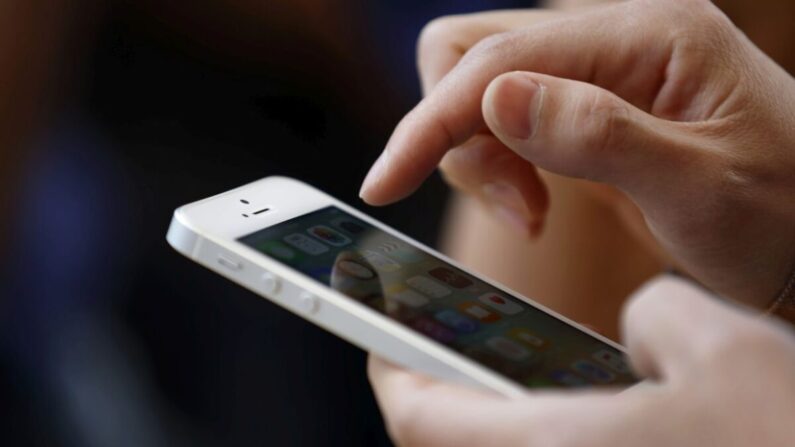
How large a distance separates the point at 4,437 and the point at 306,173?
460 mm

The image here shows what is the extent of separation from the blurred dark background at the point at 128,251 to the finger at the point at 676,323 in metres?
0.73

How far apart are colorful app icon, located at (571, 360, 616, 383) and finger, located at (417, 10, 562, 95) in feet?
1.13

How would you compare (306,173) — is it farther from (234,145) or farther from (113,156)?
(113,156)

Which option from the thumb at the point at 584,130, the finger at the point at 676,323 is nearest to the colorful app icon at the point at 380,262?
the thumb at the point at 584,130

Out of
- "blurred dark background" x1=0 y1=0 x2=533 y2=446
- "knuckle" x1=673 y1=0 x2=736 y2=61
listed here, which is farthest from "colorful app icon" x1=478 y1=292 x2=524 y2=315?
"blurred dark background" x1=0 y1=0 x2=533 y2=446

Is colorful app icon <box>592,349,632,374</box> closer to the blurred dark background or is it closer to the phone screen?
the phone screen

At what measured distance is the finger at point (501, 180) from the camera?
2.58 feet

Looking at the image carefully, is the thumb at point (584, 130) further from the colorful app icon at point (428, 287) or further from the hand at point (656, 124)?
the colorful app icon at point (428, 287)

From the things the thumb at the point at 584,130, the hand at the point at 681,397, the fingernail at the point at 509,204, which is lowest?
the fingernail at the point at 509,204

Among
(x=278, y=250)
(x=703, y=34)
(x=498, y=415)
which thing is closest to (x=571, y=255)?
(x=703, y=34)

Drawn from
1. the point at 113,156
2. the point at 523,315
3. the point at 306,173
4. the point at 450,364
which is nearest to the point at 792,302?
the point at 523,315

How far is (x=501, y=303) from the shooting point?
2.05 ft

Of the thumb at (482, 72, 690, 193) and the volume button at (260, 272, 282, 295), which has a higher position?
the thumb at (482, 72, 690, 193)

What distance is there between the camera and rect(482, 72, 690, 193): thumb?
55 centimetres
